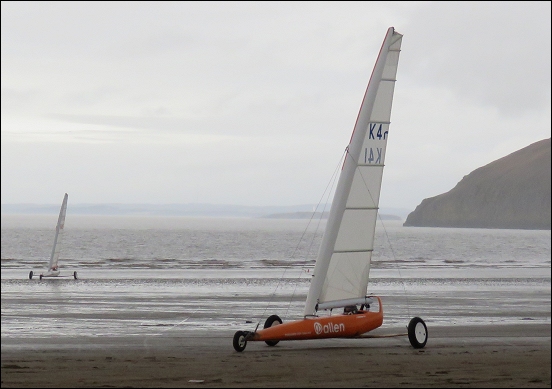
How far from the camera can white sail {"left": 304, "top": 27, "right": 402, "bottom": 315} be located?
55.2 feet

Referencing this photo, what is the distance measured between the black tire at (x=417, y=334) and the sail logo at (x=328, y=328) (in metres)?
1.38

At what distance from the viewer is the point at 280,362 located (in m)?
14.2

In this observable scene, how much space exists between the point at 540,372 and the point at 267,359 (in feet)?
15.5

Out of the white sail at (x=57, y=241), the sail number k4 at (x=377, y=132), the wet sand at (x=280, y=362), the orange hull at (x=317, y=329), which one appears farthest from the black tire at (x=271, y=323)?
the white sail at (x=57, y=241)

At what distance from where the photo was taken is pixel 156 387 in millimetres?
11758

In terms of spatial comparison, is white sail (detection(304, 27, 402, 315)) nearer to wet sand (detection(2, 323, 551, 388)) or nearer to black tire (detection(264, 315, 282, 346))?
black tire (detection(264, 315, 282, 346))

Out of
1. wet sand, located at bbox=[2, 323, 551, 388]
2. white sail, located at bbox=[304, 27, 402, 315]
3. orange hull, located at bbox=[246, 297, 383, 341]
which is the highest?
white sail, located at bbox=[304, 27, 402, 315]

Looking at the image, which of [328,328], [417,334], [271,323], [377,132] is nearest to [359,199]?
[377,132]

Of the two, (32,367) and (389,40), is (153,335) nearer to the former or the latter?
(32,367)

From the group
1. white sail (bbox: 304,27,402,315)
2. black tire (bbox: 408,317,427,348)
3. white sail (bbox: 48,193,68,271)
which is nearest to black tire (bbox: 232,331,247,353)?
white sail (bbox: 304,27,402,315)

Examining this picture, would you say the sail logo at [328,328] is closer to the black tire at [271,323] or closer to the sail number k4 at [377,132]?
the black tire at [271,323]

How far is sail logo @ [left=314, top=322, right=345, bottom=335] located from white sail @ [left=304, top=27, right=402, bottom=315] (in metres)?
0.77

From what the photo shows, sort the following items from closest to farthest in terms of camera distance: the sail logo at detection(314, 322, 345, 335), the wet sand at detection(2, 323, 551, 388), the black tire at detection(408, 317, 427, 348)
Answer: the wet sand at detection(2, 323, 551, 388), the sail logo at detection(314, 322, 345, 335), the black tire at detection(408, 317, 427, 348)

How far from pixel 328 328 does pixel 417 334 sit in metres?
1.86
